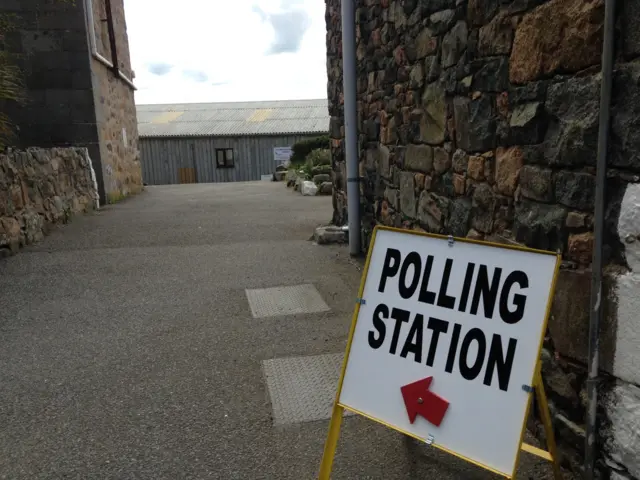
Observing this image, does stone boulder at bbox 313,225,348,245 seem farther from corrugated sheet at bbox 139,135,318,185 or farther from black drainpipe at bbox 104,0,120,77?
corrugated sheet at bbox 139,135,318,185

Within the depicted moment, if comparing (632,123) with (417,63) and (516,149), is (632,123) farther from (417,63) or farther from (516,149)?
(417,63)

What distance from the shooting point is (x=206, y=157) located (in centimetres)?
2798

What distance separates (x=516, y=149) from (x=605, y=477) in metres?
1.44

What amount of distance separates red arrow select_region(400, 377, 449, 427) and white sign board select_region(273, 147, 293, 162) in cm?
2578

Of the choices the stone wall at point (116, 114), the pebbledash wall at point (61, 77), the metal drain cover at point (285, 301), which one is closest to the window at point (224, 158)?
the stone wall at point (116, 114)

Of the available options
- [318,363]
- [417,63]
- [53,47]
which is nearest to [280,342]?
[318,363]

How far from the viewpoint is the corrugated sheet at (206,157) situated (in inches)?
1100

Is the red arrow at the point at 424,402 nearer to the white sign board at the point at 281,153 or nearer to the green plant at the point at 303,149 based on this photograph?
the green plant at the point at 303,149

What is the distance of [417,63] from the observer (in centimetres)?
394

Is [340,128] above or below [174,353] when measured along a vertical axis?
above

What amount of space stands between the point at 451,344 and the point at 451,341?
0.01 m

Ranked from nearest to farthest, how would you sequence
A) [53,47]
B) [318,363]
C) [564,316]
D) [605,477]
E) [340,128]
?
[605,477] → [564,316] → [318,363] → [340,128] → [53,47]

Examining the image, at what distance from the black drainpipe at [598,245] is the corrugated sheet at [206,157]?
26.4 m

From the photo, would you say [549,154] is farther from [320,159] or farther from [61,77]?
[320,159]
